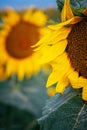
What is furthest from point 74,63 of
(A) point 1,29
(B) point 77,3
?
(A) point 1,29

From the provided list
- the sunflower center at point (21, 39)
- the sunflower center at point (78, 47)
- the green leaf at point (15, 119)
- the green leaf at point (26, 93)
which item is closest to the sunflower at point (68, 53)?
the sunflower center at point (78, 47)

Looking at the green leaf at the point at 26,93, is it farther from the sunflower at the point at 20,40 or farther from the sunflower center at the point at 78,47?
the sunflower center at the point at 78,47

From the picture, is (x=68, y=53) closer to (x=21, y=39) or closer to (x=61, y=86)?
(x=61, y=86)

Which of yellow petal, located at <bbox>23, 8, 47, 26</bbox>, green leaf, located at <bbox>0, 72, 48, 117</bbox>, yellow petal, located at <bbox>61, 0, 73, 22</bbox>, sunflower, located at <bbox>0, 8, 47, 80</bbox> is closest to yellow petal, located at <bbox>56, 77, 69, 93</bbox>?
yellow petal, located at <bbox>61, 0, 73, 22</bbox>

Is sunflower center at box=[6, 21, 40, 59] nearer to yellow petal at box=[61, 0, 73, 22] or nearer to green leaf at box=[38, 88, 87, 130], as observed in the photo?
green leaf at box=[38, 88, 87, 130]

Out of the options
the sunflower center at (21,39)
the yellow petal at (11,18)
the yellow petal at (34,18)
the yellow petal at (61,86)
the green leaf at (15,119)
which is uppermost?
the yellow petal at (61,86)

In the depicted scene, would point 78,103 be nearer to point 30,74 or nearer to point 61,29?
point 61,29

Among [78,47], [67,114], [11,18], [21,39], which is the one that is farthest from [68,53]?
[21,39]

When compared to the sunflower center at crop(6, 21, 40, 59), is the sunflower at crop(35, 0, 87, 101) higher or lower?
higher
